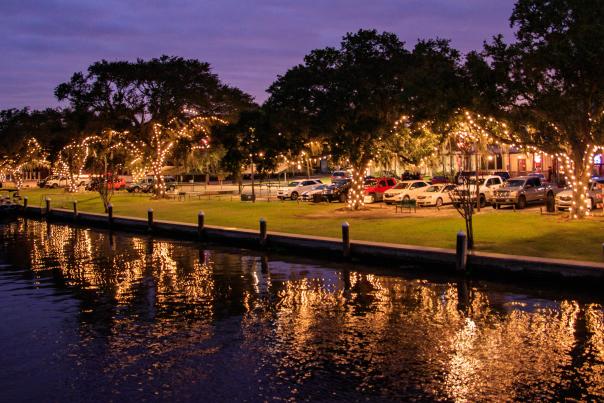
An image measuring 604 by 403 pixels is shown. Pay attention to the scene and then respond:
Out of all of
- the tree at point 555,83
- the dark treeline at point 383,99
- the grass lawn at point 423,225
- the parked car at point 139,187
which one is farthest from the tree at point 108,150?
the tree at point 555,83

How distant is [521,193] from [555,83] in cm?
1058

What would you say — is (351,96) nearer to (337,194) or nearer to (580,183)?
(337,194)

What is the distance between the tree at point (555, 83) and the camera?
96.6 ft

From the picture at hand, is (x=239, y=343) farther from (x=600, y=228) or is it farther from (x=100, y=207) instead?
(x=100, y=207)

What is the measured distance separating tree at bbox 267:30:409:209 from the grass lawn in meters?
4.19

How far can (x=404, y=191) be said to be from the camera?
4738cm

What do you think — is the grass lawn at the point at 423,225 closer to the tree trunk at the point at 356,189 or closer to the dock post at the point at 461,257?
the tree trunk at the point at 356,189

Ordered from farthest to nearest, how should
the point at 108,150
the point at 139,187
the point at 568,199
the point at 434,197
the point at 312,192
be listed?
the point at 139,187 → the point at 108,150 → the point at 312,192 → the point at 434,197 → the point at 568,199

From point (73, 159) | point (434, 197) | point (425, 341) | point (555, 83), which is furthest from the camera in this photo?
point (73, 159)

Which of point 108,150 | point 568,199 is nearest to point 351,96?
point 568,199

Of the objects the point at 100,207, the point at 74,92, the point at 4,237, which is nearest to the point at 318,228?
the point at 4,237

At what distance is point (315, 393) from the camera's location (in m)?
10.7

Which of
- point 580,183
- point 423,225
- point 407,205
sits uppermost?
point 580,183

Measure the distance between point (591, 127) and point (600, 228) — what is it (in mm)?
5674
